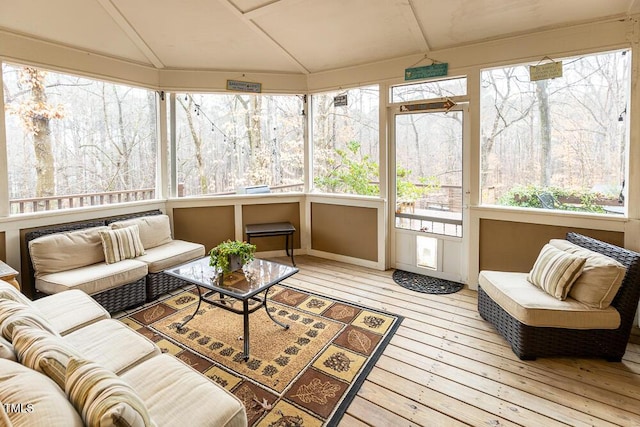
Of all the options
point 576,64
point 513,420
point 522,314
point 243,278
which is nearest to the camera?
point 513,420

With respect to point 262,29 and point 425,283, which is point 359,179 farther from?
point 262,29

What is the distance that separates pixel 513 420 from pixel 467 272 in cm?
200

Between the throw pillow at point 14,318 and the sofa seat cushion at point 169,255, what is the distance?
168 cm

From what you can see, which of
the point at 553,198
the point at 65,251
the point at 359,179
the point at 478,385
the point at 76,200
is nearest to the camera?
the point at 478,385

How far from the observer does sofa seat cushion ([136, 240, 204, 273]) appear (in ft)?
11.0

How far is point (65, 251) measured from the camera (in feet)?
9.98

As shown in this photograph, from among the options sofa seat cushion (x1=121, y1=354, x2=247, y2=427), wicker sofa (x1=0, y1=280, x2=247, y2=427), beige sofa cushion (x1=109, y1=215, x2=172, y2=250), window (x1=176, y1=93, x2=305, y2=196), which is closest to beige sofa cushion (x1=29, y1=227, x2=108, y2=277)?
beige sofa cushion (x1=109, y1=215, x2=172, y2=250)

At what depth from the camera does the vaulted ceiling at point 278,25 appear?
2904 millimetres

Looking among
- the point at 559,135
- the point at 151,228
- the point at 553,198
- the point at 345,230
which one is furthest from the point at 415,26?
the point at 151,228

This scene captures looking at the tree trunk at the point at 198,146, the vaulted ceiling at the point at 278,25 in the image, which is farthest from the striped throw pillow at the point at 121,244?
the vaulted ceiling at the point at 278,25

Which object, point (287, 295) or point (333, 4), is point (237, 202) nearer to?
point (287, 295)

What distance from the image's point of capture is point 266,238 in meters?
4.77

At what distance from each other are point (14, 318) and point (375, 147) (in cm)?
368

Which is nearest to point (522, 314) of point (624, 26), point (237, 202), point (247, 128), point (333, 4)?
point (624, 26)
